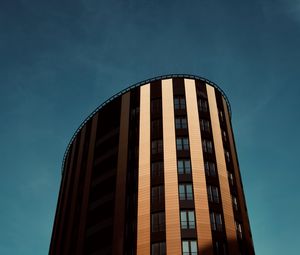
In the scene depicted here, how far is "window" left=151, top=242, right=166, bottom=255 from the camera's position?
41.9 meters

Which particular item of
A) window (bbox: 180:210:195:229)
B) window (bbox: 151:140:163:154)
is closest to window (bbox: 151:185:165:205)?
window (bbox: 180:210:195:229)

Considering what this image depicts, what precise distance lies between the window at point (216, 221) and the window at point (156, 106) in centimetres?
1958

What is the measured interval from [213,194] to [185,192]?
12.9 ft

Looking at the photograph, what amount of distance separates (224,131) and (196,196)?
53.5ft

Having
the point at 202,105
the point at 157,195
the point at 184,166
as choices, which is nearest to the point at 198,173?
the point at 184,166

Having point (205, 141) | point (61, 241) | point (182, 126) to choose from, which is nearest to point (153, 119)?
point (182, 126)

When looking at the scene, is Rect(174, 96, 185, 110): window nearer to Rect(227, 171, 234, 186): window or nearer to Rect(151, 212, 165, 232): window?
Rect(227, 171, 234, 186): window

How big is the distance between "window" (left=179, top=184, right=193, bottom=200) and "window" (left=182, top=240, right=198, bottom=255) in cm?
598

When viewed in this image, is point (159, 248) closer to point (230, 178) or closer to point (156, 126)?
point (230, 178)

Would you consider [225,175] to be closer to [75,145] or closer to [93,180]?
[93,180]

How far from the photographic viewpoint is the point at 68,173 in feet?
220

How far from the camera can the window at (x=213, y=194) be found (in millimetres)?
46875

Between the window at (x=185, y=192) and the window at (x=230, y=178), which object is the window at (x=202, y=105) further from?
the window at (x=185, y=192)

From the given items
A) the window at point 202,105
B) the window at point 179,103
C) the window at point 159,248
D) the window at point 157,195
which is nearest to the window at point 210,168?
the window at point 157,195
